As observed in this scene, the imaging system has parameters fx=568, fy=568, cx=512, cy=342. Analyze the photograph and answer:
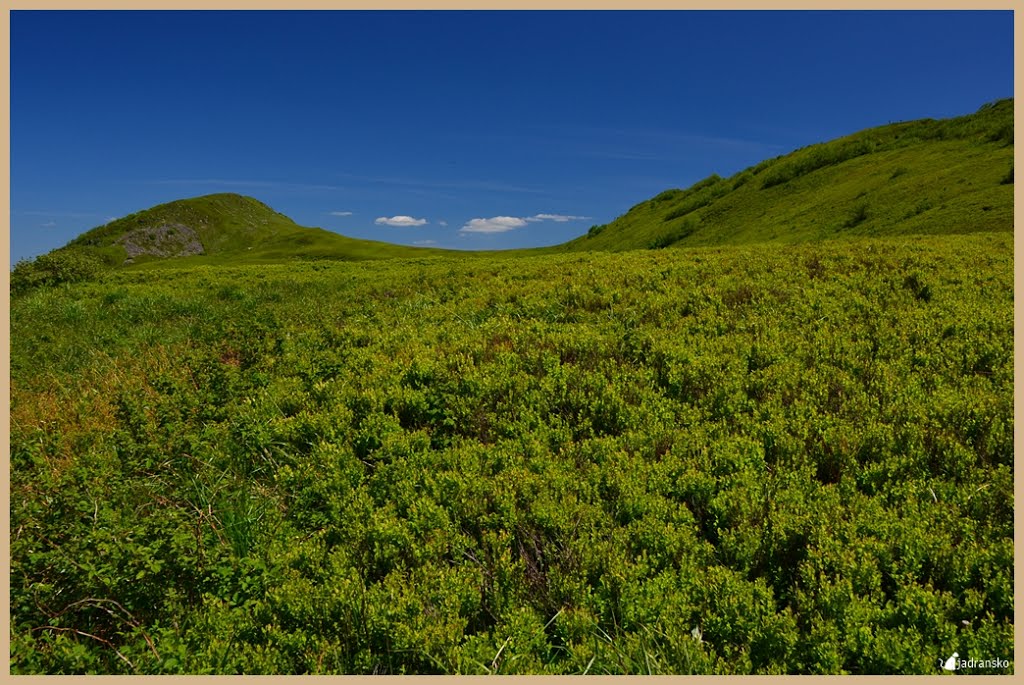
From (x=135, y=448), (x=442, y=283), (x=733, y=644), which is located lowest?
(x=733, y=644)

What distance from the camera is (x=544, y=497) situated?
611 centimetres

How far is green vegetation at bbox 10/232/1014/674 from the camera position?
14.7 feet

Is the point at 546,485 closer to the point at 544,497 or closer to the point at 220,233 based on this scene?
the point at 544,497

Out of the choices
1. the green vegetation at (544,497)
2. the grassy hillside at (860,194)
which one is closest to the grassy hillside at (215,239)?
the grassy hillside at (860,194)

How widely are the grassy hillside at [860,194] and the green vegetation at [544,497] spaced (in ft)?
60.9

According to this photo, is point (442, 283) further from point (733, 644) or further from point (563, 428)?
point (733, 644)

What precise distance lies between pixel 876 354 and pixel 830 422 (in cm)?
288

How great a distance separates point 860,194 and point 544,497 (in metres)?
37.3

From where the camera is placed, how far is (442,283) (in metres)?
18.5

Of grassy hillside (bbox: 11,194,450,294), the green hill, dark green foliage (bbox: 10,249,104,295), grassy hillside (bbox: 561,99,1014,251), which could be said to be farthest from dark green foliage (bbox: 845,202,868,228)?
the green hill

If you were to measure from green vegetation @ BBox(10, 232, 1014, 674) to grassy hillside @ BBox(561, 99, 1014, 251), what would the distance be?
1857 cm

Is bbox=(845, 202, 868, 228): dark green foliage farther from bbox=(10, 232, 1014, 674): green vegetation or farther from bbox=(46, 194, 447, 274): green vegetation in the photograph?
bbox=(46, 194, 447, 274): green vegetation

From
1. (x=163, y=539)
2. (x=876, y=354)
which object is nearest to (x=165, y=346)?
(x=163, y=539)

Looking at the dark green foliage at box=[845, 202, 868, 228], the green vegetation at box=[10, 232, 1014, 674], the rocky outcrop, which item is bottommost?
the green vegetation at box=[10, 232, 1014, 674]
